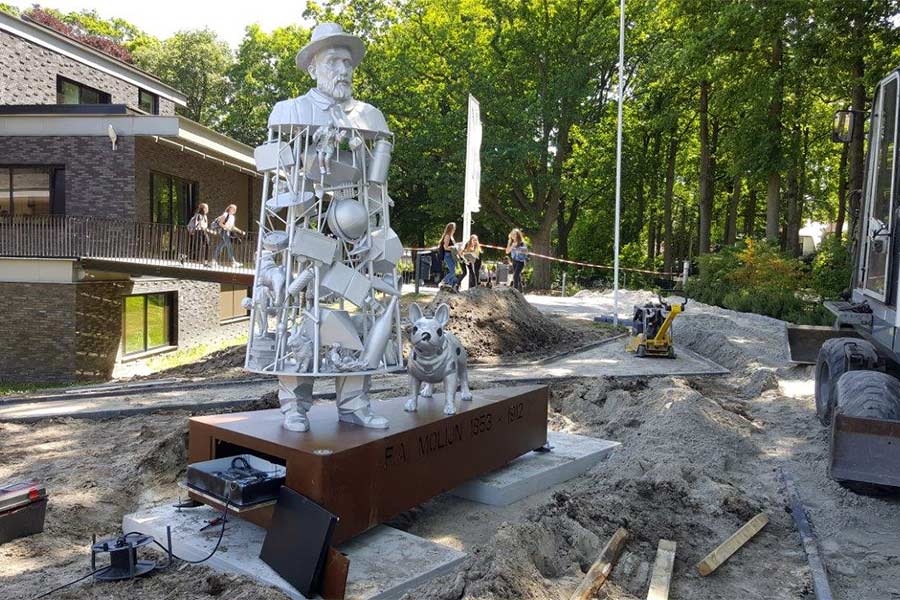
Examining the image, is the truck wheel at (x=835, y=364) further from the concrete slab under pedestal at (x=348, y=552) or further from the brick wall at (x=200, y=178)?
the brick wall at (x=200, y=178)

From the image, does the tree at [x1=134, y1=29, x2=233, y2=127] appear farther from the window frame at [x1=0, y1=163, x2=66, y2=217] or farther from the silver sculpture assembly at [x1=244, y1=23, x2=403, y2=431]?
the silver sculpture assembly at [x1=244, y1=23, x2=403, y2=431]

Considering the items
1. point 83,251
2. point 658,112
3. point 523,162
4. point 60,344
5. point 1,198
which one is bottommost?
point 60,344

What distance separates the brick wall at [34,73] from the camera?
2178 cm

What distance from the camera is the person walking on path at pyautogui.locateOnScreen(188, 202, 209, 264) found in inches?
766

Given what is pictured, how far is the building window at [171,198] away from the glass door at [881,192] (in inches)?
740

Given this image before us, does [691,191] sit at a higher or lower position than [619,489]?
higher

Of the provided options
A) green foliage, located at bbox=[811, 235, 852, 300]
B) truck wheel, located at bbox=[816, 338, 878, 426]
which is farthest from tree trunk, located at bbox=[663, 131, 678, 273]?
truck wheel, located at bbox=[816, 338, 878, 426]

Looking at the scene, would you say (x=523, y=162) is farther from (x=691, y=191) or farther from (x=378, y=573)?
(x=378, y=573)

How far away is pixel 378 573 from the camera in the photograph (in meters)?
4.74

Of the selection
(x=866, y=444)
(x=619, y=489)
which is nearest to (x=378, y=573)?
(x=619, y=489)

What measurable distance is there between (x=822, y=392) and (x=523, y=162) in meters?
21.1

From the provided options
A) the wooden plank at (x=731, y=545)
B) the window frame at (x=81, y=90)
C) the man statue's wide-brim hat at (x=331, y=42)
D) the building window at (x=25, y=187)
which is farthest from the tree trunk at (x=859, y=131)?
the window frame at (x=81, y=90)

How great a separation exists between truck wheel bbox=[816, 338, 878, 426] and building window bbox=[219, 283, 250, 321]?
64.7ft

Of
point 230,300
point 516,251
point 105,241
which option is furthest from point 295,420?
point 230,300
